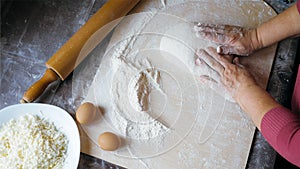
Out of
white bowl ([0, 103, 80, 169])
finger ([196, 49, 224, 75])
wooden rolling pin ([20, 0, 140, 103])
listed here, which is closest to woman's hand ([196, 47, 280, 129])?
finger ([196, 49, 224, 75])

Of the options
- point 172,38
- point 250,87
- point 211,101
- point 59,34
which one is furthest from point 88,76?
point 250,87

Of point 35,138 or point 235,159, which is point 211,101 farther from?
point 35,138

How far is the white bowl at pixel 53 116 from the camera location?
1268mm

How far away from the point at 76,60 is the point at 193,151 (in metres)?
0.58

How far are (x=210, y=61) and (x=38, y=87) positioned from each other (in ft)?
2.18

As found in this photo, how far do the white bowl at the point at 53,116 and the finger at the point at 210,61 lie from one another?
1.80ft

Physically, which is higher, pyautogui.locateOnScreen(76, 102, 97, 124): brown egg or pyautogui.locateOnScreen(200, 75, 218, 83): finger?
pyautogui.locateOnScreen(200, 75, 218, 83): finger

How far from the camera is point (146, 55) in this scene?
1380mm

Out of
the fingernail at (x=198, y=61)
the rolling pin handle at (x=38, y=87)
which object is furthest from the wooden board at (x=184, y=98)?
the rolling pin handle at (x=38, y=87)

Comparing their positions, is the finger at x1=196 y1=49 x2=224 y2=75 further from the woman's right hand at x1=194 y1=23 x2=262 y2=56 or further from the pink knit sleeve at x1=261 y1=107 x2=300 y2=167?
the pink knit sleeve at x1=261 y1=107 x2=300 y2=167

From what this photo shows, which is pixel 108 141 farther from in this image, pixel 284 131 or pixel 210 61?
pixel 284 131

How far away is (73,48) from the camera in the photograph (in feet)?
4.38

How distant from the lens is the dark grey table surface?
1305mm

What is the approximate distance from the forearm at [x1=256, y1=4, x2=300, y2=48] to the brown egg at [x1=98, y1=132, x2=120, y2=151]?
66 centimetres
